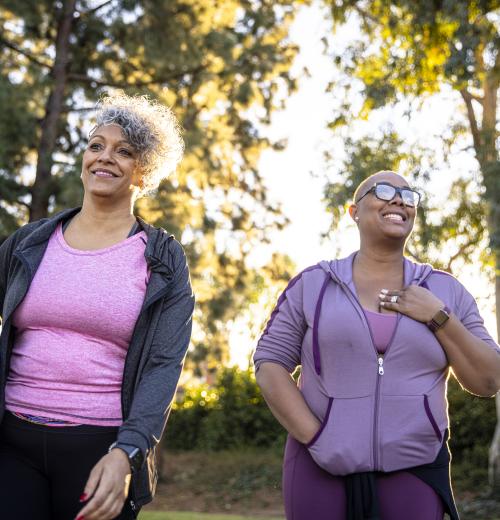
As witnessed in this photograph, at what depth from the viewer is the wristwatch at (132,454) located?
281cm

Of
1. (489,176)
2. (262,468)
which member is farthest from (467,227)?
(262,468)

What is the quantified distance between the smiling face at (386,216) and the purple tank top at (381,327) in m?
0.38

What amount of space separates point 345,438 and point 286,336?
1.68ft

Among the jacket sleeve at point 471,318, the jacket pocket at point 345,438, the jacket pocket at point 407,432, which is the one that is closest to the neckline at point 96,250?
the jacket pocket at point 345,438

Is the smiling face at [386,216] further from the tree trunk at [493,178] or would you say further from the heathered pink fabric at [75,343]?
the tree trunk at [493,178]

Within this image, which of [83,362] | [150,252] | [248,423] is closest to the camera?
[83,362]

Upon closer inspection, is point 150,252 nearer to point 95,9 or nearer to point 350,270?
point 350,270

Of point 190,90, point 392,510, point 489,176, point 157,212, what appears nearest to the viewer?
point 392,510

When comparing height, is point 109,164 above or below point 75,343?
above

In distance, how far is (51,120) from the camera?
575 inches

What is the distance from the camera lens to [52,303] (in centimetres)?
311

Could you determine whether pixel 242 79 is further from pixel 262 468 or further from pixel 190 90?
pixel 262 468

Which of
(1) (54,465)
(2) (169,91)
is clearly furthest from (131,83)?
(1) (54,465)

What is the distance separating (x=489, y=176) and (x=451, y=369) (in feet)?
32.8
